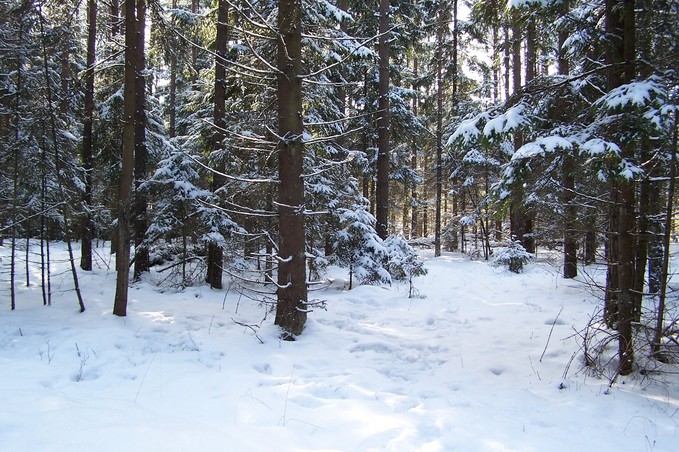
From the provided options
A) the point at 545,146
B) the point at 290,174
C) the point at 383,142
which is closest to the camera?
the point at 545,146

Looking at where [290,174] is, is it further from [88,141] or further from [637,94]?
[88,141]

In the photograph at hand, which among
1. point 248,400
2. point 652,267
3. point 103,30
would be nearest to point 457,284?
point 652,267

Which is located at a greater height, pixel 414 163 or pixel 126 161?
pixel 414 163

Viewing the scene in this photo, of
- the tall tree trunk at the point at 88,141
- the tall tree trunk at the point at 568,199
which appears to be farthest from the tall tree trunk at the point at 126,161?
the tall tree trunk at the point at 568,199

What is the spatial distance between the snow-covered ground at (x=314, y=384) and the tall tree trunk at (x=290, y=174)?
67 centimetres

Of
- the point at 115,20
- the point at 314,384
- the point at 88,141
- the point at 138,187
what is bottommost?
the point at 314,384

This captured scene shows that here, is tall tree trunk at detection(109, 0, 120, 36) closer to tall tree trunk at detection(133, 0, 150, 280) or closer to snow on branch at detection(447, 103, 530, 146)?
tall tree trunk at detection(133, 0, 150, 280)

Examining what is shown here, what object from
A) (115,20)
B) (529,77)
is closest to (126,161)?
(115,20)

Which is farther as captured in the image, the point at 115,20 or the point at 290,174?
the point at 115,20

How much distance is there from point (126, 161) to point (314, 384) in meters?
5.17

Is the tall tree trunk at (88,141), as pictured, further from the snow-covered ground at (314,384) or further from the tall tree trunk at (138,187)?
the snow-covered ground at (314,384)

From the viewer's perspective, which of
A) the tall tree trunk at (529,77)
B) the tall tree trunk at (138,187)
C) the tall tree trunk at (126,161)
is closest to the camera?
the tall tree trunk at (126,161)

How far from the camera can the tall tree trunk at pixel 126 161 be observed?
23.0 feet

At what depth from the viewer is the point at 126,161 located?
707 cm
